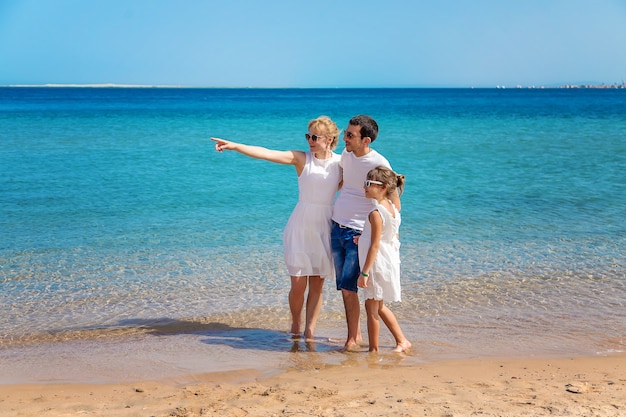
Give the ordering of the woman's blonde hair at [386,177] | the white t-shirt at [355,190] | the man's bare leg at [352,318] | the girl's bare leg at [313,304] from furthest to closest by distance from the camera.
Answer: the girl's bare leg at [313,304] < the man's bare leg at [352,318] < the white t-shirt at [355,190] < the woman's blonde hair at [386,177]

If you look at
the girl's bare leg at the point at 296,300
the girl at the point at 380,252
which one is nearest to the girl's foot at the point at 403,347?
the girl at the point at 380,252

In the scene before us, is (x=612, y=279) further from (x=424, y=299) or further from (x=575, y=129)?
(x=575, y=129)

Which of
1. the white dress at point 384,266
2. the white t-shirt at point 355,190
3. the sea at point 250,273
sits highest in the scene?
the white t-shirt at point 355,190

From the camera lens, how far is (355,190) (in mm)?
→ 5578

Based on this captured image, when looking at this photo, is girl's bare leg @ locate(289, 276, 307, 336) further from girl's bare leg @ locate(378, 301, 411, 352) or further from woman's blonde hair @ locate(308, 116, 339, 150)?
woman's blonde hair @ locate(308, 116, 339, 150)

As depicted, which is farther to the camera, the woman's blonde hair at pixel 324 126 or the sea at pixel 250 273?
the sea at pixel 250 273

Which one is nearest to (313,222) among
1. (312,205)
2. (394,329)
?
(312,205)

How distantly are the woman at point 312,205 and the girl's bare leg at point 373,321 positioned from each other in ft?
1.64

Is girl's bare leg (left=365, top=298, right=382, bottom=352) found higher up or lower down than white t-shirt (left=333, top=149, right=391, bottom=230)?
lower down

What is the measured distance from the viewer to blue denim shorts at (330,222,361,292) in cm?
560

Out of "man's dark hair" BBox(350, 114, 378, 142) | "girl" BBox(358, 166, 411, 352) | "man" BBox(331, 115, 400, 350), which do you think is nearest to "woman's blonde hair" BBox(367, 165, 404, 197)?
"girl" BBox(358, 166, 411, 352)

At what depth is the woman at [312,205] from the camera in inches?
222

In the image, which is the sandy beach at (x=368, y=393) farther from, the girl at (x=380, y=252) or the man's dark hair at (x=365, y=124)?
the man's dark hair at (x=365, y=124)

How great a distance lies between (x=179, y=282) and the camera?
782 cm
